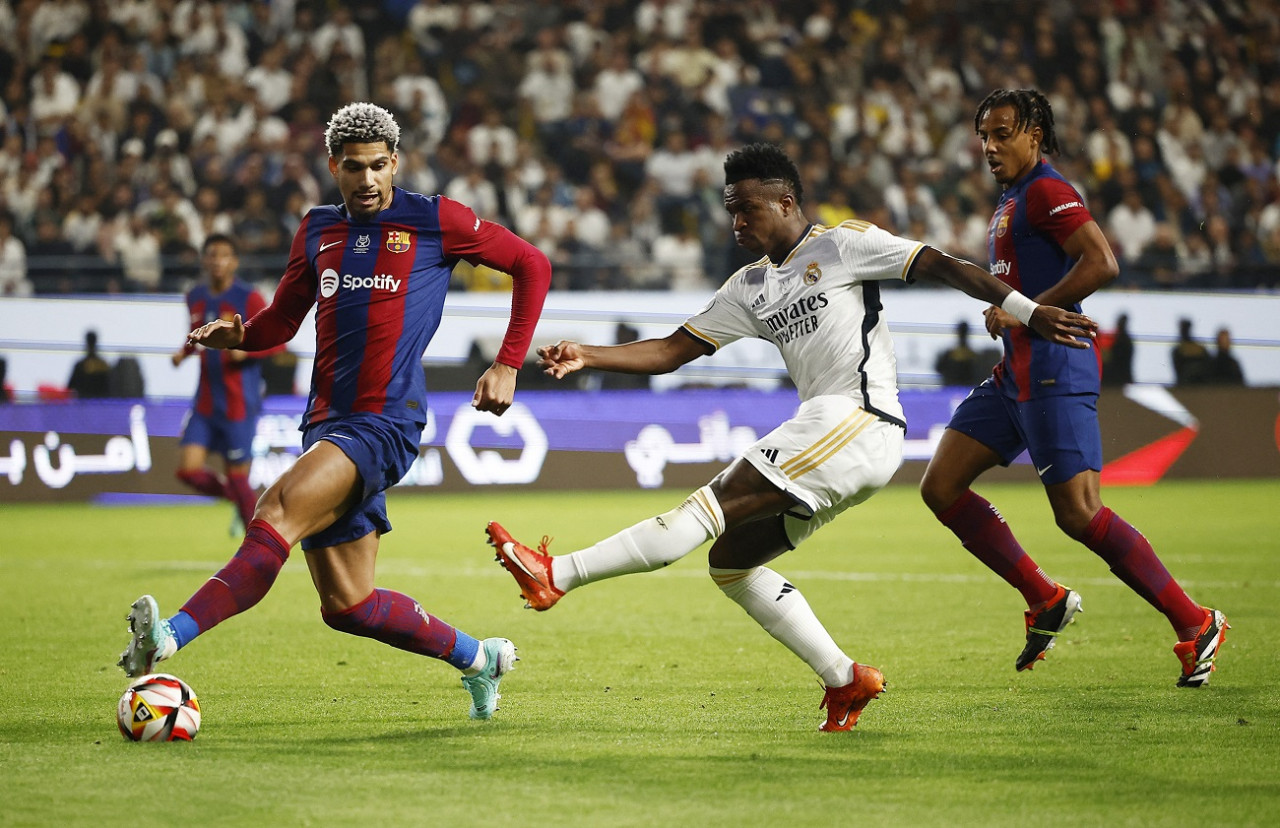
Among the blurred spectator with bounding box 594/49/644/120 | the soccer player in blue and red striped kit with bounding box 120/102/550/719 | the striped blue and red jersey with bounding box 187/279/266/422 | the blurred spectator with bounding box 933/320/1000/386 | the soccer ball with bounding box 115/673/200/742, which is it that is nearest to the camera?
the soccer ball with bounding box 115/673/200/742

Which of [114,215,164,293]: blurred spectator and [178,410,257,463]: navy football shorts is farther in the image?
[114,215,164,293]: blurred spectator

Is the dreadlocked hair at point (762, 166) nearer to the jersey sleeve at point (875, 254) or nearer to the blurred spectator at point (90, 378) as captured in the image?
the jersey sleeve at point (875, 254)

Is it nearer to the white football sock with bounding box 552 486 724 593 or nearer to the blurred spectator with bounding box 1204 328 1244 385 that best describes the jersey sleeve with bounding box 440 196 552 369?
the white football sock with bounding box 552 486 724 593

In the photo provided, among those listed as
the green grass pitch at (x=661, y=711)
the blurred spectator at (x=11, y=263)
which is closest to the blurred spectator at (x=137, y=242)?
the blurred spectator at (x=11, y=263)

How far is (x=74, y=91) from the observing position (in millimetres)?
19562

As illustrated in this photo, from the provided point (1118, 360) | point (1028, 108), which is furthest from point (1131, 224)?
point (1028, 108)

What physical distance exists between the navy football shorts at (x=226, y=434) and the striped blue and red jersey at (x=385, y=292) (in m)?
6.26

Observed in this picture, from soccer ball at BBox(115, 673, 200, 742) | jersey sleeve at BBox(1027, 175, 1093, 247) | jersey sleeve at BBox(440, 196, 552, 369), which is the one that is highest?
jersey sleeve at BBox(1027, 175, 1093, 247)

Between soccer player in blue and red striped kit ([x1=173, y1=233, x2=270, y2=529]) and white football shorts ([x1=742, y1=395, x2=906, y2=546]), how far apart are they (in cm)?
727

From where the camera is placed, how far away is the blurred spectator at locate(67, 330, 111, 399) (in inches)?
603

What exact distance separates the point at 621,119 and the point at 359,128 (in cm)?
1551

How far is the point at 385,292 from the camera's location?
17.8ft

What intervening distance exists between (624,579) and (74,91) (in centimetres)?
1273

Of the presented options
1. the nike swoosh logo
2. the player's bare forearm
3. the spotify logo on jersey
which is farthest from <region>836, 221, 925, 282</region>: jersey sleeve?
the spotify logo on jersey
